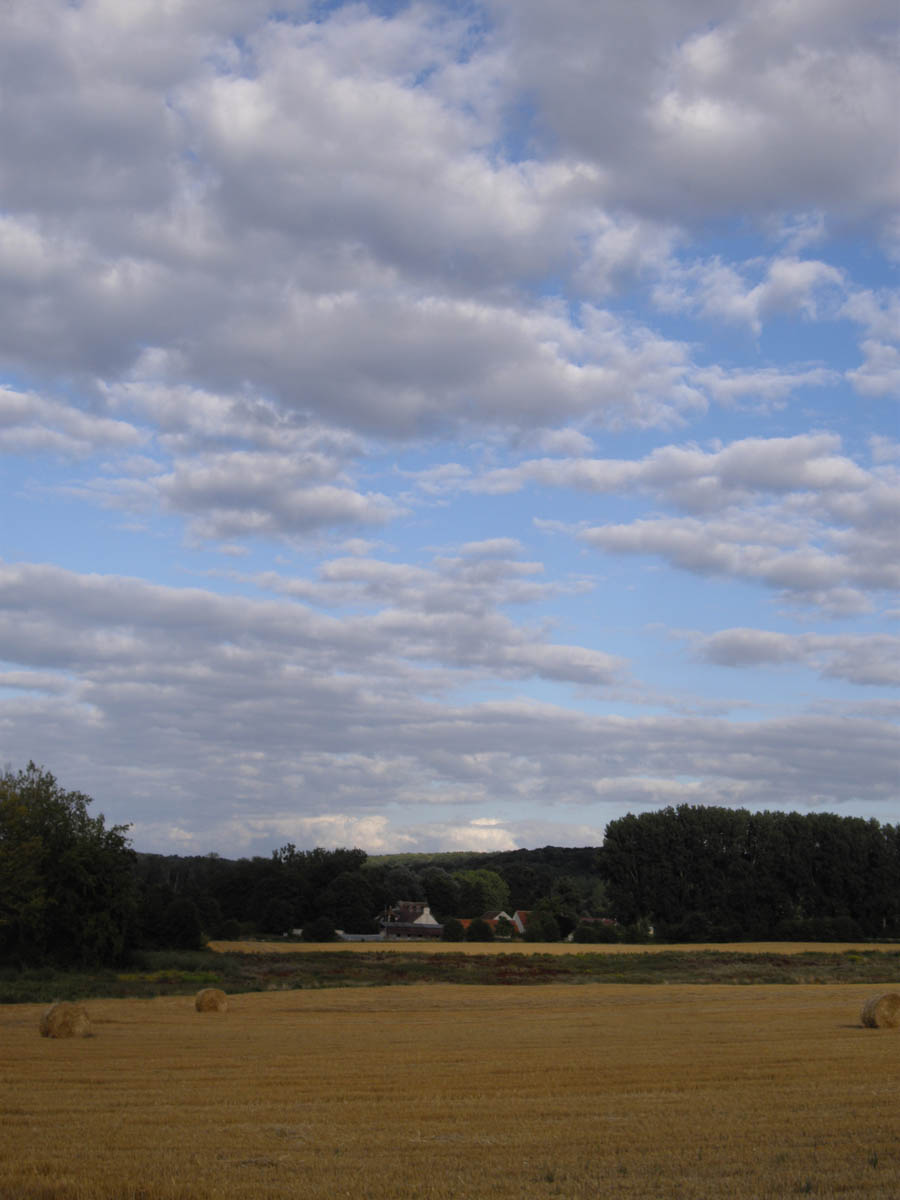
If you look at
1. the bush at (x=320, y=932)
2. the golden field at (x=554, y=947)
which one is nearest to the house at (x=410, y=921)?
the bush at (x=320, y=932)

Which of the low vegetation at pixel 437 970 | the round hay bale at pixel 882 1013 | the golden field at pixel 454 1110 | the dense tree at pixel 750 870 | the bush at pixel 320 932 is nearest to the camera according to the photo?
the golden field at pixel 454 1110

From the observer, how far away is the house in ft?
396

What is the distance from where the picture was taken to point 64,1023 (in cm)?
2728

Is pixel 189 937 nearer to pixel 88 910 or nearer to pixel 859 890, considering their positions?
pixel 88 910

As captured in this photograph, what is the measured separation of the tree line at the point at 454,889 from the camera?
2255 inches

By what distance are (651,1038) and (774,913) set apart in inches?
3189

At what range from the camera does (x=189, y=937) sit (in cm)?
7012

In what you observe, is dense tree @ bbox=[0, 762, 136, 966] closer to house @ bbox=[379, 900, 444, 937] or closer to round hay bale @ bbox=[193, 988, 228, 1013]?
round hay bale @ bbox=[193, 988, 228, 1013]

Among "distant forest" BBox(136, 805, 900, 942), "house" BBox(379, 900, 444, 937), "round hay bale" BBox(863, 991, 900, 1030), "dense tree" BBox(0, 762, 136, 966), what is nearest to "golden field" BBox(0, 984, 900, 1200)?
"round hay bale" BBox(863, 991, 900, 1030)

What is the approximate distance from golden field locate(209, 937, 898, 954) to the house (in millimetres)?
31157

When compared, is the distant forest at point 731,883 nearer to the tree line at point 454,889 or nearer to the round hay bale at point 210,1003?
the tree line at point 454,889

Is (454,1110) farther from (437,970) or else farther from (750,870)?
(750,870)

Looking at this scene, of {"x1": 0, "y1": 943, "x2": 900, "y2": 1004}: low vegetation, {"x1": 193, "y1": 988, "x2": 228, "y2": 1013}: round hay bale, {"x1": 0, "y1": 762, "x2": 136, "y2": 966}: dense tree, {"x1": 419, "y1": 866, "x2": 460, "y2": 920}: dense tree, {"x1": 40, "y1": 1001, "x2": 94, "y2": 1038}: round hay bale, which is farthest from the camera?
{"x1": 419, "y1": 866, "x2": 460, "y2": 920}: dense tree

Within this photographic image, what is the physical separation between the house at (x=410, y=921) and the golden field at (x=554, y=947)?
31157 millimetres
